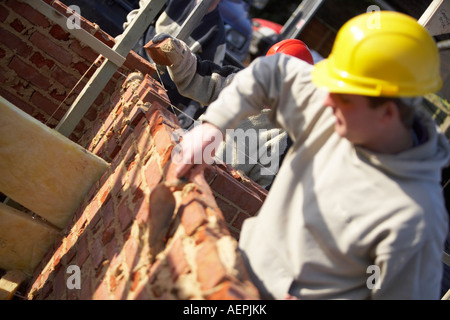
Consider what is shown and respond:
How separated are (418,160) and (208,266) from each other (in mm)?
727

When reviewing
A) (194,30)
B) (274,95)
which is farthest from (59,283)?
(194,30)

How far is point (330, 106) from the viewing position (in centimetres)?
150

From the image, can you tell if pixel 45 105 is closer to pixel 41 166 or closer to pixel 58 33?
pixel 58 33

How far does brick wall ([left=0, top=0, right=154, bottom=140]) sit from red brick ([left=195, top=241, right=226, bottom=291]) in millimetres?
2285

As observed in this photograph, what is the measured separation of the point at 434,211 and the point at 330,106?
0.45 m

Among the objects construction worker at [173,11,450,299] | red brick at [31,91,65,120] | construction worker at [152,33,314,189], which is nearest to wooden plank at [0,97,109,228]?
construction worker at [173,11,450,299]

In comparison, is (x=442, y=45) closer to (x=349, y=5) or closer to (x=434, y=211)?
(x=434, y=211)

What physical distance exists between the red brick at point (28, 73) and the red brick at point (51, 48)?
174 millimetres

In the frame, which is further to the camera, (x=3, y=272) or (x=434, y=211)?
(x=3, y=272)

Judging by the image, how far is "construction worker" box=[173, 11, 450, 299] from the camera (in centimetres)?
138

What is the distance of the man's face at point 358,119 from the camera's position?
4.67 ft

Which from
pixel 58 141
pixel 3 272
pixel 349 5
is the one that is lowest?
pixel 3 272
